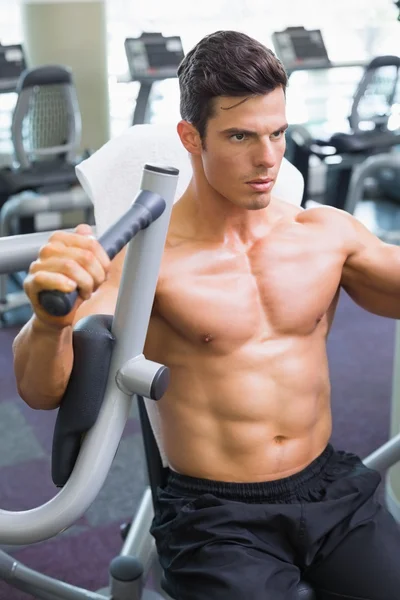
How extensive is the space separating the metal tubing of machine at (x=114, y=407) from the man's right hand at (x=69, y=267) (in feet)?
0.45

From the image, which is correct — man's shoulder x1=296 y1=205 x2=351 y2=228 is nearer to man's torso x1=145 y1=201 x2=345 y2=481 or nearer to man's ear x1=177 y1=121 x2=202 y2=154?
man's torso x1=145 y1=201 x2=345 y2=481

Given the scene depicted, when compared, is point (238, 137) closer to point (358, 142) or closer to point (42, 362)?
point (42, 362)

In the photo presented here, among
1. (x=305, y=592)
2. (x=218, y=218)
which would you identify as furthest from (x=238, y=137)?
(x=305, y=592)

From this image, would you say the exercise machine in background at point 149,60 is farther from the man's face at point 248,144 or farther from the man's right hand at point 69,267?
the man's right hand at point 69,267

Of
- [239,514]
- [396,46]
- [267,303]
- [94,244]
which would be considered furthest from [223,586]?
[396,46]

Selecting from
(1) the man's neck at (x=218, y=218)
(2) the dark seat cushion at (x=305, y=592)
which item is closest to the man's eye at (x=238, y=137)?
(1) the man's neck at (x=218, y=218)

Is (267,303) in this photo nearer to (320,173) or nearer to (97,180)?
(97,180)

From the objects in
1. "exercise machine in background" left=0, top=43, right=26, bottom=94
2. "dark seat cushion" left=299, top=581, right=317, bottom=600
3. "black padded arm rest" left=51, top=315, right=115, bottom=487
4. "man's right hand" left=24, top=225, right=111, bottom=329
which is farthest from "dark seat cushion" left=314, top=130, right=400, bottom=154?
"man's right hand" left=24, top=225, right=111, bottom=329

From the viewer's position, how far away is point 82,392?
1.07 m

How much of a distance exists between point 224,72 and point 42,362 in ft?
1.59

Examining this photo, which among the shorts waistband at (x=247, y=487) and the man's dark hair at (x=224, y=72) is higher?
the man's dark hair at (x=224, y=72)

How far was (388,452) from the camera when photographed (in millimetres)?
1579

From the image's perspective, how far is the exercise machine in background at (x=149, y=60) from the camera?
4.07 m

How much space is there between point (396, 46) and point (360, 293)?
4.40m
